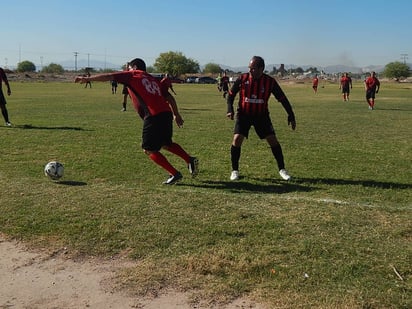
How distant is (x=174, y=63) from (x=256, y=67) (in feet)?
426

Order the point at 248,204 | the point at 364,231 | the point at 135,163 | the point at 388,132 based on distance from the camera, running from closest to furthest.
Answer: the point at 364,231 → the point at 248,204 → the point at 135,163 → the point at 388,132

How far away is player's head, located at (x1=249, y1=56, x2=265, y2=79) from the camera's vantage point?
6734 millimetres

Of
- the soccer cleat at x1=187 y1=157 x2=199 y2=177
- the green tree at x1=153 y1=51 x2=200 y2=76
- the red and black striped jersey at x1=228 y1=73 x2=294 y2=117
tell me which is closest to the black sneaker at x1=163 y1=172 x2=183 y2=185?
the soccer cleat at x1=187 y1=157 x2=199 y2=177

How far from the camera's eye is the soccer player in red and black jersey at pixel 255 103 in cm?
688

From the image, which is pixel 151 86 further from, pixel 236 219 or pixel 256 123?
pixel 236 219

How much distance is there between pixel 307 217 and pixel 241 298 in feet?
6.18

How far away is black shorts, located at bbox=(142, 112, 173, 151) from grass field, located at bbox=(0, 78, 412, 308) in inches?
22.3

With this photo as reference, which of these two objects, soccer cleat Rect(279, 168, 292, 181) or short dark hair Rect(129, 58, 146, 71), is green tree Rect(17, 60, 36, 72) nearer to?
short dark hair Rect(129, 58, 146, 71)

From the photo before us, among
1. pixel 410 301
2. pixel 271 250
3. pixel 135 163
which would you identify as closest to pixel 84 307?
pixel 271 250

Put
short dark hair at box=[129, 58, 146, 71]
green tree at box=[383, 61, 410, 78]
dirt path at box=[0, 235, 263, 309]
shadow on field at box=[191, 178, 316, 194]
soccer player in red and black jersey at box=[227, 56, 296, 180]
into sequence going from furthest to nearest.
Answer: green tree at box=[383, 61, 410, 78] < soccer player in red and black jersey at box=[227, 56, 296, 180] < short dark hair at box=[129, 58, 146, 71] < shadow on field at box=[191, 178, 316, 194] < dirt path at box=[0, 235, 263, 309]

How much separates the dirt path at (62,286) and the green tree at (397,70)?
4610 inches

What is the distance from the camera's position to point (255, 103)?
6.95m

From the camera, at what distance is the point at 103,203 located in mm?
5633

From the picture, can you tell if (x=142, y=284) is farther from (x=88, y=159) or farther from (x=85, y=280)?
(x=88, y=159)
